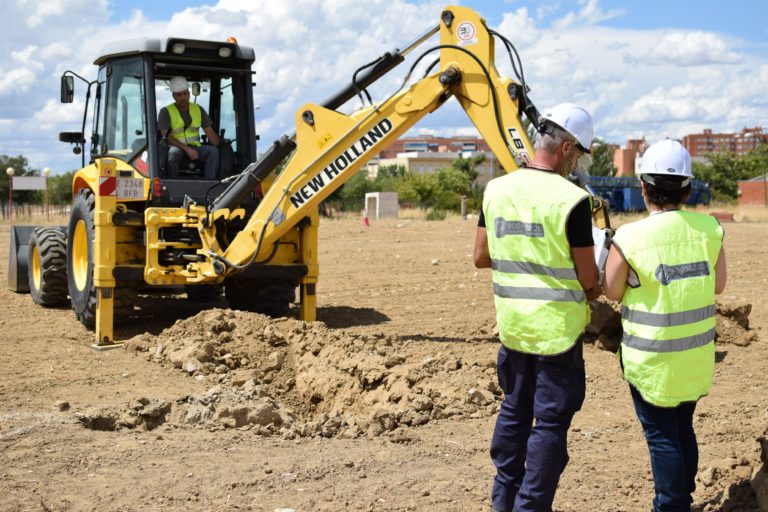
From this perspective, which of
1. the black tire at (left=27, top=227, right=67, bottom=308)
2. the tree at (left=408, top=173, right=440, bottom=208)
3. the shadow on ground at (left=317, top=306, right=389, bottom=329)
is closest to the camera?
the shadow on ground at (left=317, top=306, right=389, bottom=329)

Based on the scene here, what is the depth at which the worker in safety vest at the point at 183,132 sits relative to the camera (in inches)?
377

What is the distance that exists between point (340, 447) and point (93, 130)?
634 centimetres

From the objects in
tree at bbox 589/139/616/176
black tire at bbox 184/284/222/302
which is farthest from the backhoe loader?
tree at bbox 589/139/616/176

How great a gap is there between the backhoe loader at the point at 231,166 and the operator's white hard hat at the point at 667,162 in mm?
3811

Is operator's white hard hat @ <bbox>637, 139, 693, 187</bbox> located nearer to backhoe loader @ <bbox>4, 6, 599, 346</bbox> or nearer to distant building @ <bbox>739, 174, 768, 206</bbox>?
backhoe loader @ <bbox>4, 6, 599, 346</bbox>

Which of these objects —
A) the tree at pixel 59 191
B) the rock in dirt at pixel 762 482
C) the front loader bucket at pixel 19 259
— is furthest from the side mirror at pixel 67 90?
the tree at pixel 59 191

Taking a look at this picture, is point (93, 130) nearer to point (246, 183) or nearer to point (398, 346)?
point (246, 183)

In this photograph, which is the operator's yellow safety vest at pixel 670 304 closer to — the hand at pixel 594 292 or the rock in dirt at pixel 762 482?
the hand at pixel 594 292

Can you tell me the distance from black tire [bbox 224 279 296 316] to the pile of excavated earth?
1382mm

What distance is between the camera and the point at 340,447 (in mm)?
5609

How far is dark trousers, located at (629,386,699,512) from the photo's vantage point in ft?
12.7

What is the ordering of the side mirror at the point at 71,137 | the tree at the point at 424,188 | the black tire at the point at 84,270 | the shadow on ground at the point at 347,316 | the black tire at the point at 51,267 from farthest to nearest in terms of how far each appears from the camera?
the tree at the point at 424,188 < the black tire at the point at 51,267 < the side mirror at the point at 71,137 < the shadow on ground at the point at 347,316 < the black tire at the point at 84,270

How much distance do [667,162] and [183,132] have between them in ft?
21.8

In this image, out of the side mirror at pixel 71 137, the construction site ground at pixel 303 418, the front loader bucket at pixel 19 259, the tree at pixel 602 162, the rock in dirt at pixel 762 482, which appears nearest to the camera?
the rock in dirt at pixel 762 482
